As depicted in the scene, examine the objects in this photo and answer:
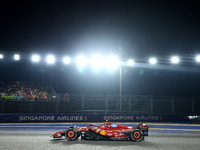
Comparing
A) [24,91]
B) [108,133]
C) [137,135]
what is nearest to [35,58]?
[24,91]

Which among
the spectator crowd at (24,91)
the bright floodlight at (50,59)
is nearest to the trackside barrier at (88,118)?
the spectator crowd at (24,91)

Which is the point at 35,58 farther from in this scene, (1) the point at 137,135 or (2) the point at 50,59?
(1) the point at 137,135

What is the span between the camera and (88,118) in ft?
72.6

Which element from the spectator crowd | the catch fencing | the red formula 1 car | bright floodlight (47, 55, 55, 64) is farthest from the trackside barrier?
the red formula 1 car

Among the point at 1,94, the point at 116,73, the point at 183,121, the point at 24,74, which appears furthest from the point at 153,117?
the point at 24,74

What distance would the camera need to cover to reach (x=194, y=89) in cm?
3591

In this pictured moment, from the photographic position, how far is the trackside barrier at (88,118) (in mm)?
21078

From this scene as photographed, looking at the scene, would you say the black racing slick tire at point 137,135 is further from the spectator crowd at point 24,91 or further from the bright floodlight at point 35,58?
the bright floodlight at point 35,58

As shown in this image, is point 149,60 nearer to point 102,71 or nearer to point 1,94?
point 102,71

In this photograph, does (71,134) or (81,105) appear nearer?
(71,134)

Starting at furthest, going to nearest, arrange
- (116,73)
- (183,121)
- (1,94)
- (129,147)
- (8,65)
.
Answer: (116,73)
(8,65)
(1,94)
(183,121)
(129,147)

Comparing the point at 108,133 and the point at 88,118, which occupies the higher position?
the point at 108,133

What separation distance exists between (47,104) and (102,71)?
678 inches

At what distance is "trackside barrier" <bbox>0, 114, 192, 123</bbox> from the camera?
21.1 m
